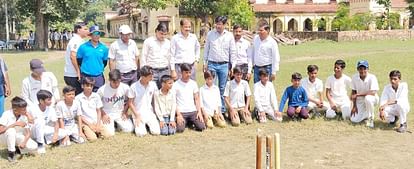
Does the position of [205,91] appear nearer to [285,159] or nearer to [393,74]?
[285,159]

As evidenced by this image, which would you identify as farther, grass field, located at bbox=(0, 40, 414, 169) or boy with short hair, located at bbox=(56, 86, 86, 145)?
boy with short hair, located at bbox=(56, 86, 86, 145)

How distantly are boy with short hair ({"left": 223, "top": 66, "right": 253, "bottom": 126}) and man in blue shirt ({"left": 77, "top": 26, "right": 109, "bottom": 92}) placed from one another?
86.8 inches

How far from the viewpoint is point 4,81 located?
841 centimetres

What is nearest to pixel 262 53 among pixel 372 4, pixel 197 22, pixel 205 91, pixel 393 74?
pixel 205 91

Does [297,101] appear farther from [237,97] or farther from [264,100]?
[237,97]

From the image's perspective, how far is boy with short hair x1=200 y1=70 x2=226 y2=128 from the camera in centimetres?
906

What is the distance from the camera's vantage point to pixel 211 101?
9.13m

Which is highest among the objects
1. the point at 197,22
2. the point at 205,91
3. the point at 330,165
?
the point at 197,22

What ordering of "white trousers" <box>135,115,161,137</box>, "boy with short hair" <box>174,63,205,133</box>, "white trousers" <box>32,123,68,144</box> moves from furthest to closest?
1. "boy with short hair" <box>174,63,205,133</box>
2. "white trousers" <box>135,115,161,137</box>
3. "white trousers" <box>32,123,68,144</box>

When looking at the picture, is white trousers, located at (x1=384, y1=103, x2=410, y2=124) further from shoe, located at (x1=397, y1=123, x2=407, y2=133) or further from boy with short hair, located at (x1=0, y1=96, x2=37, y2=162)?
boy with short hair, located at (x1=0, y1=96, x2=37, y2=162)

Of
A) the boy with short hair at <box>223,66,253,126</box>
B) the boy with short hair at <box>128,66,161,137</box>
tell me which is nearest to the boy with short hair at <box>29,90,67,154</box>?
the boy with short hair at <box>128,66,161,137</box>

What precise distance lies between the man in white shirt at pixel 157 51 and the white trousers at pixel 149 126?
662mm

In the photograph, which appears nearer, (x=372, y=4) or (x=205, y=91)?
(x=205, y=91)

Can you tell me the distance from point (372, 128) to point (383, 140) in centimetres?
79
